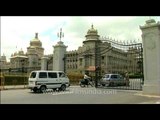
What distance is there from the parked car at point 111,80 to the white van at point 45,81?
19.6 feet

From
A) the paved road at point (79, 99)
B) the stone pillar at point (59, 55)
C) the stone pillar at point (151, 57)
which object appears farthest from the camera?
the stone pillar at point (59, 55)

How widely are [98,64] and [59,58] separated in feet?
11.8

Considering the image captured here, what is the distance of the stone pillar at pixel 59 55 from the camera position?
72.1ft

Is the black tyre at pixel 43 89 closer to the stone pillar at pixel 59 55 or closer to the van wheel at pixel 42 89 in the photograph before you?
the van wheel at pixel 42 89

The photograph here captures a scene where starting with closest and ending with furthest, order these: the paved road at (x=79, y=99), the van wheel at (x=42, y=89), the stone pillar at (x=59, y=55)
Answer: the paved road at (x=79, y=99), the van wheel at (x=42, y=89), the stone pillar at (x=59, y=55)

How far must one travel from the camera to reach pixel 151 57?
1466 cm

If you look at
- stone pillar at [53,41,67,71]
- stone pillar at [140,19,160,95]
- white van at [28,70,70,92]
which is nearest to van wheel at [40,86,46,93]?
white van at [28,70,70,92]

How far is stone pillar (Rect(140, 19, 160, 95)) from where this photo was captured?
561 inches

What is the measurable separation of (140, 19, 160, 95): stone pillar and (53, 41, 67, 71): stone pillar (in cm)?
885

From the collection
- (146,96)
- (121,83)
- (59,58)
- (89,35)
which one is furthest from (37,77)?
(89,35)

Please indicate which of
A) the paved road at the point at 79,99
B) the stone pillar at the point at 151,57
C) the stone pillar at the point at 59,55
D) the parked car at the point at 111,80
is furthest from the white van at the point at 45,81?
the stone pillar at the point at 151,57
